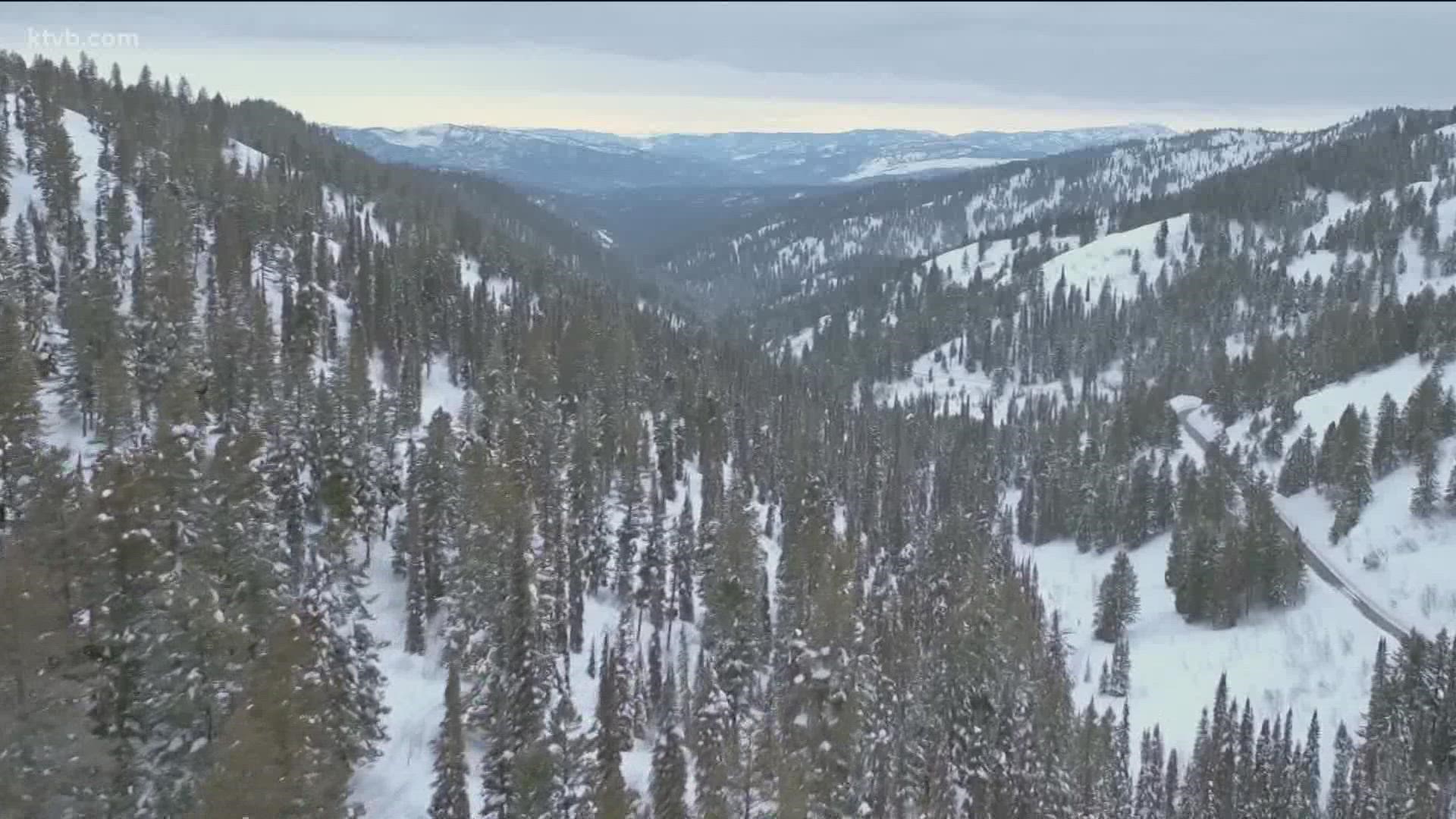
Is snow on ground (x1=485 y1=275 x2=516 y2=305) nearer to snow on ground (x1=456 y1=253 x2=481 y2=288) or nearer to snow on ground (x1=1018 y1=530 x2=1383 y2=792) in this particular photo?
snow on ground (x1=456 y1=253 x2=481 y2=288)

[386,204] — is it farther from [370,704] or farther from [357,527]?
[370,704]

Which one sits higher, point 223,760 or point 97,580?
point 97,580

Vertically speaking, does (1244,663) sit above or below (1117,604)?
below

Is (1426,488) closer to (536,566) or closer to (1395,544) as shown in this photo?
(1395,544)

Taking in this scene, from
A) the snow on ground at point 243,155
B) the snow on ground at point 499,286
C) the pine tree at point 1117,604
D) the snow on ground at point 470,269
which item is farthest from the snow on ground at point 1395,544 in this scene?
the snow on ground at point 243,155

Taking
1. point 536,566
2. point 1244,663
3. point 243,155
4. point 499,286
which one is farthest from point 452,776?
point 243,155

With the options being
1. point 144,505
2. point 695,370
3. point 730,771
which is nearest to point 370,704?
point 144,505
